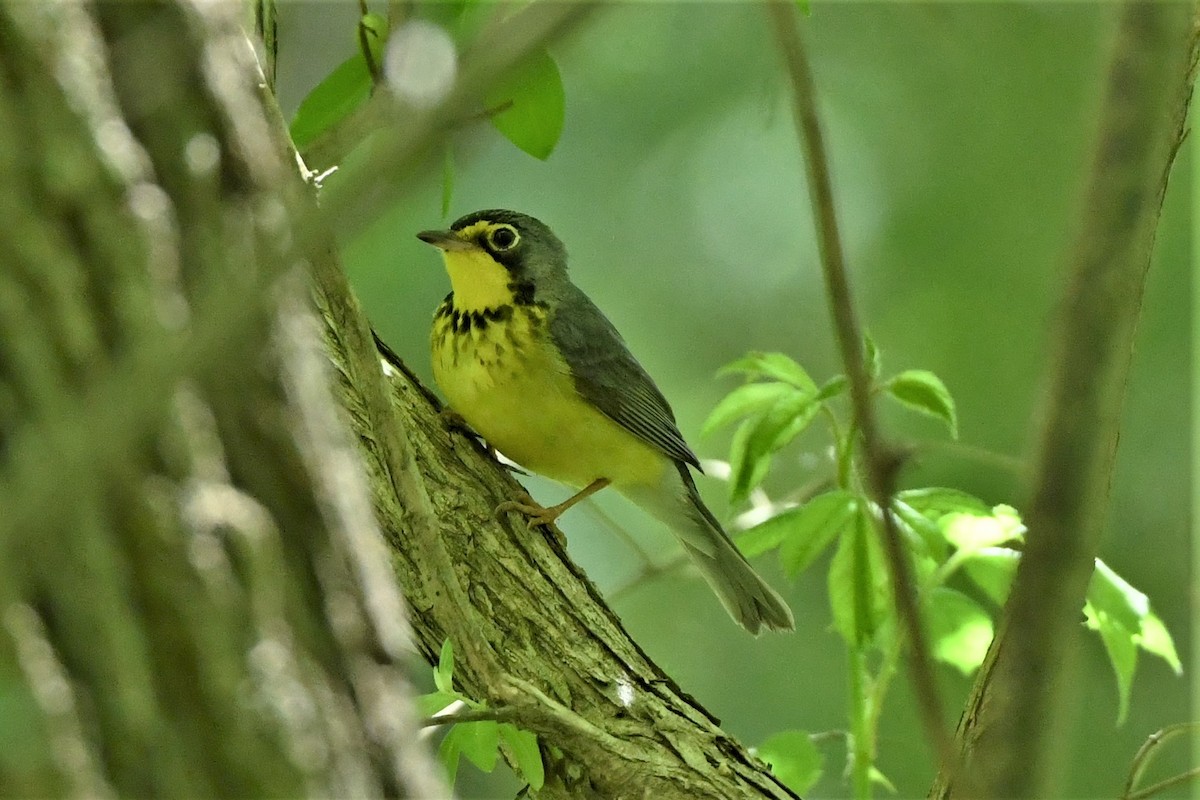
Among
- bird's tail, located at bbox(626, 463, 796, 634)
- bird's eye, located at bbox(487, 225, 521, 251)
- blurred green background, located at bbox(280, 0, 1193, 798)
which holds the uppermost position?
blurred green background, located at bbox(280, 0, 1193, 798)

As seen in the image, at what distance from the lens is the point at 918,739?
717 cm

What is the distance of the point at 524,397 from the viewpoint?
4.95 metres

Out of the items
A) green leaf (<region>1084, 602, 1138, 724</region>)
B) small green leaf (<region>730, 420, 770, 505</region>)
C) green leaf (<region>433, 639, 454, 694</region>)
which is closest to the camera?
green leaf (<region>433, 639, 454, 694</region>)

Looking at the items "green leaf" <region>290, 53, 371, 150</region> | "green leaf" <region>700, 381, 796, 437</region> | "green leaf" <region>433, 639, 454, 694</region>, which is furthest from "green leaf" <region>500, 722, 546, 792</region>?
"green leaf" <region>290, 53, 371, 150</region>

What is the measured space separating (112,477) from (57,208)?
363 millimetres

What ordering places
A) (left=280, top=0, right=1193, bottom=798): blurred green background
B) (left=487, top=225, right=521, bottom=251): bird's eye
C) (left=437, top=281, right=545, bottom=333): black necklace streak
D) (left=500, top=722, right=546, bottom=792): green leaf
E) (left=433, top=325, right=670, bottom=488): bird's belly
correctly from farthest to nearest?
(left=280, top=0, right=1193, bottom=798): blurred green background, (left=487, top=225, right=521, bottom=251): bird's eye, (left=437, top=281, right=545, bottom=333): black necklace streak, (left=433, top=325, right=670, bottom=488): bird's belly, (left=500, top=722, right=546, bottom=792): green leaf

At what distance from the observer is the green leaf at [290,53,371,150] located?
11.3 feet

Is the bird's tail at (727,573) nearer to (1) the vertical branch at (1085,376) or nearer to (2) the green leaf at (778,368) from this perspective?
(2) the green leaf at (778,368)

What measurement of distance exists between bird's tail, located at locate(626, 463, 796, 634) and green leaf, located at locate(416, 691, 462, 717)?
8.78ft

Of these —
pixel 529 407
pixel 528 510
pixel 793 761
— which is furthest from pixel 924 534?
pixel 529 407

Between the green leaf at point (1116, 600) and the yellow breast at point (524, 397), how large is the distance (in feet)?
7.40

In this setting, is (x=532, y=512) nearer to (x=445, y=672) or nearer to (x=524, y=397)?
(x=445, y=672)

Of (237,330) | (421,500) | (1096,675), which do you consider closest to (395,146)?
(237,330)

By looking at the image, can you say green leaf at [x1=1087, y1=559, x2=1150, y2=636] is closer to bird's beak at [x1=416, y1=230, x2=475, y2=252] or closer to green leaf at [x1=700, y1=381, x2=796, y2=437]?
green leaf at [x1=700, y1=381, x2=796, y2=437]
